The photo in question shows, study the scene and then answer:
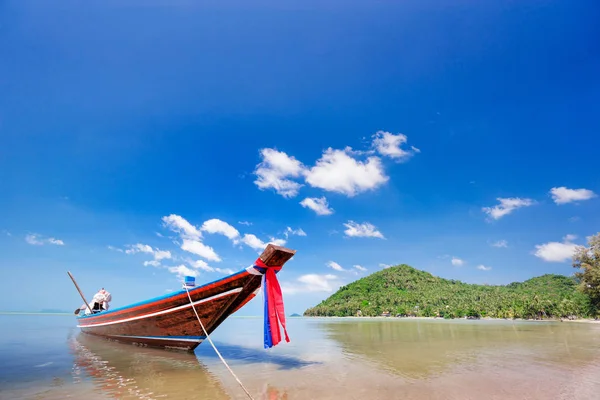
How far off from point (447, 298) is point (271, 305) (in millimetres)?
96553

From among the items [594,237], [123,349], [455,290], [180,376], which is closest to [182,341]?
[123,349]

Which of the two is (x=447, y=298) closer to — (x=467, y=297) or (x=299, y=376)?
(x=467, y=297)

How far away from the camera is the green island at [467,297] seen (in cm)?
3881

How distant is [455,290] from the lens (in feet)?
344

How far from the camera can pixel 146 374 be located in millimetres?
7832

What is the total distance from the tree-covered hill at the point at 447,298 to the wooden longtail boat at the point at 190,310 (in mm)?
60176

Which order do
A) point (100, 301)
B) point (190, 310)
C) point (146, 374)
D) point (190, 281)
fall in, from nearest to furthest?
point (146, 374) → point (190, 310) → point (190, 281) → point (100, 301)

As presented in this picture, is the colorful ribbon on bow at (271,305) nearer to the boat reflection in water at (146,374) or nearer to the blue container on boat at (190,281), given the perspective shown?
the boat reflection in water at (146,374)

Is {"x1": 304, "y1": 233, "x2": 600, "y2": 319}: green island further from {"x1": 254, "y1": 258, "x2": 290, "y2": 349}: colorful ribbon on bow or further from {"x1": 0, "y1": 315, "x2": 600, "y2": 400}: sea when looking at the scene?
{"x1": 254, "y1": 258, "x2": 290, "y2": 349}: colorful ribbon on bow

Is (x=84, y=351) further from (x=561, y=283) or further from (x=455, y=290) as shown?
(x=561, y=283)

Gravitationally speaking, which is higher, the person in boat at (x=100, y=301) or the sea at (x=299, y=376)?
the person in boat at (x=100, y=301)

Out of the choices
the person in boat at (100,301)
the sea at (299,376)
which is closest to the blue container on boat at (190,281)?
the sea at (299,376)

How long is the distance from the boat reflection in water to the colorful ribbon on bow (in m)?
1.56

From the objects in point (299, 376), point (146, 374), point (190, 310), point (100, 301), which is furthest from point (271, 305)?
point (100, 301)
